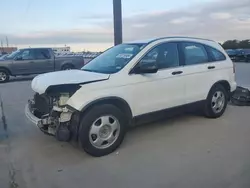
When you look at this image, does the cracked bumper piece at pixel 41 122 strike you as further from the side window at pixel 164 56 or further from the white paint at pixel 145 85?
the side window at pixel 164 56

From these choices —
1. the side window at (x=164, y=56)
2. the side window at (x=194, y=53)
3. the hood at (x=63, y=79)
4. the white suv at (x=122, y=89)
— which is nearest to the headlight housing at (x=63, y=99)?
the white suv at (x=122, y=89)

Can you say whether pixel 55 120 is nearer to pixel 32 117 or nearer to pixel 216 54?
pixel 32 117

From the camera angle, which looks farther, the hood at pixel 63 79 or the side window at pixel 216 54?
the side window at pixel 216 54

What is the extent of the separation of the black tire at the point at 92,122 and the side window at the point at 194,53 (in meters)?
2.04

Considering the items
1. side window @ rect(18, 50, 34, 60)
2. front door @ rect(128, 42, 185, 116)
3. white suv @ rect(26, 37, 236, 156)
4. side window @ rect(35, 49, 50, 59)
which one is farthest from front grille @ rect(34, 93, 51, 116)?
side window @ rect(35, 49, 50, 59)

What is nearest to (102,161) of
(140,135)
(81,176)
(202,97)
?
(81,176)

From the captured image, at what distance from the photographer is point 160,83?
222 inches

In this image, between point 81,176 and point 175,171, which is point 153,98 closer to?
point 175,171

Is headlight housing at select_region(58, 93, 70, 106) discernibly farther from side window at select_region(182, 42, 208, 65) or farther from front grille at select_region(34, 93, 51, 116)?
side window at select_region(182, 42, 208, 65)

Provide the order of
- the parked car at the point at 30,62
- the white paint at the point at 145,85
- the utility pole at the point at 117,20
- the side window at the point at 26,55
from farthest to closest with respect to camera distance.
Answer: the side window at the point at 26,55 → the parked car at the point at 30,62 → the utility pole at the point at 117,20 → the white paint at the point at 145,85

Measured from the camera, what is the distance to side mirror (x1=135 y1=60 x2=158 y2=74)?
5270mm

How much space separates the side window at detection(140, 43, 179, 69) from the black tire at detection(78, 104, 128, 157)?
116cm

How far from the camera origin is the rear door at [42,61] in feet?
61.2

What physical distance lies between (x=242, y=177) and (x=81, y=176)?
2124 mm
